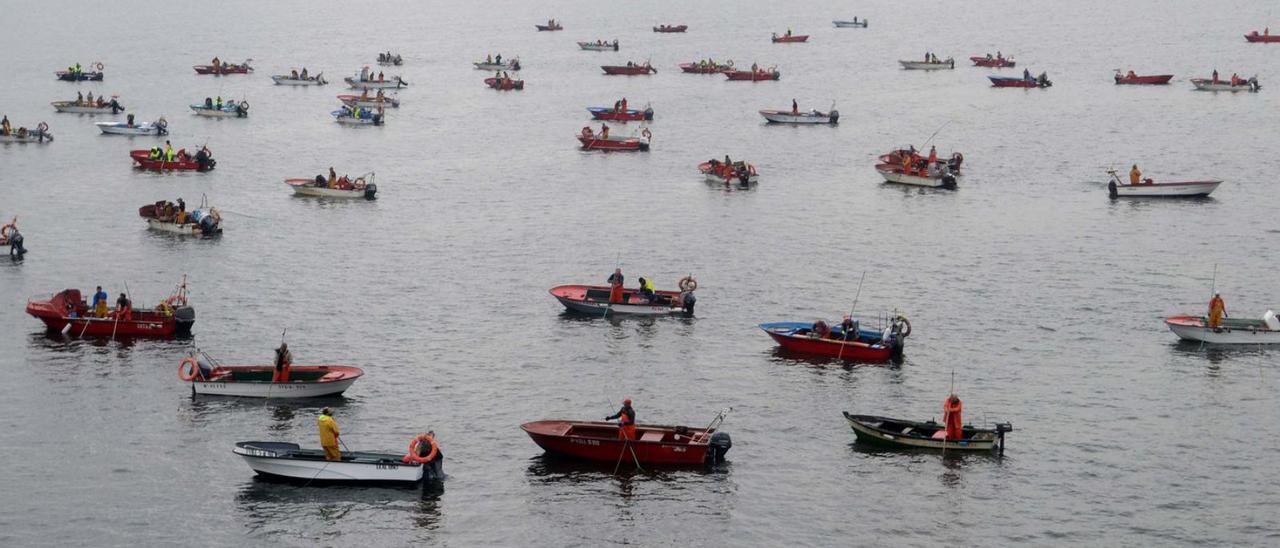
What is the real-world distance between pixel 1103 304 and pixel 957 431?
25449 mm

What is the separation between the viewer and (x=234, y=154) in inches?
4756

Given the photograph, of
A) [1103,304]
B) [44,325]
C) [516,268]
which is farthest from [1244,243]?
[44,325]

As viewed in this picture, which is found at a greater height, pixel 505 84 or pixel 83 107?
pixel 505 84

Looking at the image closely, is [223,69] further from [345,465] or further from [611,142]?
[345,465]

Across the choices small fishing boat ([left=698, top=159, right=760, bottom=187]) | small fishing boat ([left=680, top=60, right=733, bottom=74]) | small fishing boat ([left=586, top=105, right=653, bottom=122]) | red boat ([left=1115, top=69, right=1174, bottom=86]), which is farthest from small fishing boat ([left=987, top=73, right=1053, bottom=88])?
small fishing boat ([left=698, top=159, right=760, bottom=187])

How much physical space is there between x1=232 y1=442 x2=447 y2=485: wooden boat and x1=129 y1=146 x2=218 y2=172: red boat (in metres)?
67.7

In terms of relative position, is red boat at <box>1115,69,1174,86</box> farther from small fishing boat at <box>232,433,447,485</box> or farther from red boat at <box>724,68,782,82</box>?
small fishing boat at <box>232,433,447,485</box>

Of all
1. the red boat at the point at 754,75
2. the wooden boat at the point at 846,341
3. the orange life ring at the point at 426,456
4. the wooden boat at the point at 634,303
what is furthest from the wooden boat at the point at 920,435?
the red boat at the point at 754,75

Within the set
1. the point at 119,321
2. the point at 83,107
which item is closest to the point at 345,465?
the point at 119,321

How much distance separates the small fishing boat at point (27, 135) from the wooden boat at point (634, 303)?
69.9m

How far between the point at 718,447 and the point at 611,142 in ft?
250

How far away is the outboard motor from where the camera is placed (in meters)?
50.4

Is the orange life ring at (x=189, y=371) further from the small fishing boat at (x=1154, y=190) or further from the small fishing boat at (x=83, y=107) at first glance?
the small fishing boat at (x=83, y=107)

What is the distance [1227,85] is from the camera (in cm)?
15912
